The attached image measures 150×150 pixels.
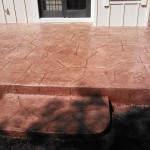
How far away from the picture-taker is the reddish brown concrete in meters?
2.94

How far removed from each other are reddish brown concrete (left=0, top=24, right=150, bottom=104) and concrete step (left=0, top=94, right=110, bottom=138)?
13 cm

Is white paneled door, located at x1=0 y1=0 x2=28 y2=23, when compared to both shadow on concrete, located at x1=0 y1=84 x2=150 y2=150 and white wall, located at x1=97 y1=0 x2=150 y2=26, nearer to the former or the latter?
white wall, located at x1=97 y1=0 x2=150 y2=26

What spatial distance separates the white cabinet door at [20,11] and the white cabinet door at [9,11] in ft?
0.35

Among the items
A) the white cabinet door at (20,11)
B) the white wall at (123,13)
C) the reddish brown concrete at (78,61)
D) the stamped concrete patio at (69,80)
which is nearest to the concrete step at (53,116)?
the stamped concrete patio at (69,80)

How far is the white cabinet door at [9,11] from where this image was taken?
571 cm

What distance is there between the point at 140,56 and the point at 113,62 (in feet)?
1.79

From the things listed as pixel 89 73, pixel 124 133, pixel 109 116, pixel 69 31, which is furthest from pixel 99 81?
pixel 69 31

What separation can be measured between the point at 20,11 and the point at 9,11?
0.31 metres

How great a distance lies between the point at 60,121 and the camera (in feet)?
8.34

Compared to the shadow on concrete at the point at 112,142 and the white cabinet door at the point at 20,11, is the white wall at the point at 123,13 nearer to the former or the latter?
the white cabinet door at the point at 20,11

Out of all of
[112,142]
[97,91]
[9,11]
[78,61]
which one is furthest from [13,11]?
[112,142]

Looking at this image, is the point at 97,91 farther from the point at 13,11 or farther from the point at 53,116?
the point at 13,11

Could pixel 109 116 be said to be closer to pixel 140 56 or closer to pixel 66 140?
pixel 66 140

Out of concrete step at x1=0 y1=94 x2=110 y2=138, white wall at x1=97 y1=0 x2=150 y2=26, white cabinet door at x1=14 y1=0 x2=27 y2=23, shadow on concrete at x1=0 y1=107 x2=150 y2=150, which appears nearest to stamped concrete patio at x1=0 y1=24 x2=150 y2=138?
concrete step at x1=0 y1=94 x2=110 y2=138
